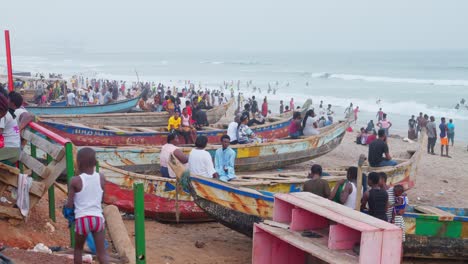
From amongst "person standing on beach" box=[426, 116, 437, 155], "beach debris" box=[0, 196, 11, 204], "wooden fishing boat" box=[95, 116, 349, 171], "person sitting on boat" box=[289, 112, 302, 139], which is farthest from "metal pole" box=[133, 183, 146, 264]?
"person standing on beach" box=[426, 116, 437, 155]

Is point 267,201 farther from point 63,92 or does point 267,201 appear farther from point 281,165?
point 63,92

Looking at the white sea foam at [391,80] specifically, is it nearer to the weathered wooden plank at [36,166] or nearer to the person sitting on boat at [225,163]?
the person sitting on boat at [225,163]

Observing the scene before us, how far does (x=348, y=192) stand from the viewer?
707 centimetres

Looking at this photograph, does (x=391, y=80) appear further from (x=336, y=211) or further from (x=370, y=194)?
(x=336, y=211)

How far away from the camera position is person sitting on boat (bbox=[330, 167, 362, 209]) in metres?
7.07

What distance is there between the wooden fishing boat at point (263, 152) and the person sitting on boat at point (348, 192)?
4727 millimetres

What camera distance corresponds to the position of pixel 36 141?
243 inches

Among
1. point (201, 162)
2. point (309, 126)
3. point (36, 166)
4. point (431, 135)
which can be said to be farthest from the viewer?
point (431, 135)

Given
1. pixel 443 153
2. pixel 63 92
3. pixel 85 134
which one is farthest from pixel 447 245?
pixel 63 92

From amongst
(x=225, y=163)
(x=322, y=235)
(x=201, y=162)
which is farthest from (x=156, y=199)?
(x=322, y=235)

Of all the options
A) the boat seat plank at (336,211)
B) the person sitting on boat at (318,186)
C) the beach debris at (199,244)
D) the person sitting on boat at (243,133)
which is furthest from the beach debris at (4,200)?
the person sitting on boat at (243,133)

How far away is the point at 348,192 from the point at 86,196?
3.61 meters

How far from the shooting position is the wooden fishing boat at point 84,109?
17.9 metres

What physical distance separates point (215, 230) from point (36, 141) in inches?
154
